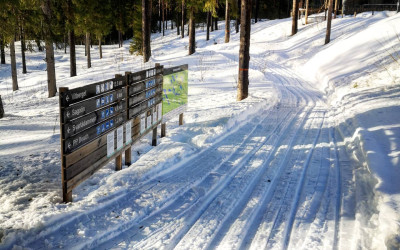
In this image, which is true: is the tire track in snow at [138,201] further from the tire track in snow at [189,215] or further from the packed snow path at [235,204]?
the tire track in snow at [189,215]

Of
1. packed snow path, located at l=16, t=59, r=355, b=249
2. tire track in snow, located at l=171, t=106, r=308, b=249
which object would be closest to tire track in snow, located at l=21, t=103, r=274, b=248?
packed snow path, located at l=16, t=59, r=355, b=249

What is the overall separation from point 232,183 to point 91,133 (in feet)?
8.23

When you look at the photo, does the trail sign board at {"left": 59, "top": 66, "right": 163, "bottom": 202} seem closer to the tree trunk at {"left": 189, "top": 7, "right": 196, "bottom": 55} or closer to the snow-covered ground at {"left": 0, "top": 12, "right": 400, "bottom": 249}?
the snow-covered ground at {"left": 0, "top": 12, "right": 400, "bottom": 249}

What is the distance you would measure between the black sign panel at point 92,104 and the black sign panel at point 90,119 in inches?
2.7

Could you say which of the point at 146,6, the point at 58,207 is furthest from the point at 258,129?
the point at 146,6

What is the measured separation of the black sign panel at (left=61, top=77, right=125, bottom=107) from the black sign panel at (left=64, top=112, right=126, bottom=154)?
504 millimetres

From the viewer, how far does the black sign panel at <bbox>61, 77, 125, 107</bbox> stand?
4.43m

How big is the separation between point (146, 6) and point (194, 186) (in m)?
18.6

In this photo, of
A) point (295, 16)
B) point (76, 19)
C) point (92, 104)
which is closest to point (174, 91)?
point (92, 104)

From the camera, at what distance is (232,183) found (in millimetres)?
5777

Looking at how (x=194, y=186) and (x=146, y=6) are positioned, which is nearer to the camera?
(x=194, y=186)

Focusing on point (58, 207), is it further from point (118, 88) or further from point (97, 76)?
point (97, 76)

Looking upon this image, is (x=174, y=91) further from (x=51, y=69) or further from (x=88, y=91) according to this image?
(x=51, y=69)

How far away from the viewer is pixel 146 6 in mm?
Result: 21625
